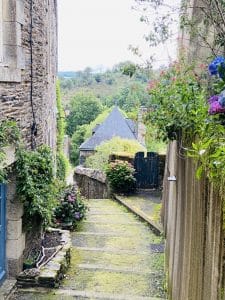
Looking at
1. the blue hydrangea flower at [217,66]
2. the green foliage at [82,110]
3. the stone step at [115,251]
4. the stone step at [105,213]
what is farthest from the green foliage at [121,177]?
the green foliage at [82,110]

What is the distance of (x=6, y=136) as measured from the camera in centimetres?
635

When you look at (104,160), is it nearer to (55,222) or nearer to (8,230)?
(55,222)

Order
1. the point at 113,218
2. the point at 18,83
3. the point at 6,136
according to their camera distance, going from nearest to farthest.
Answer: the point at 6,136
the point at 18,83
the point at 113,218

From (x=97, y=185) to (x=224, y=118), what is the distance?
45.5ft

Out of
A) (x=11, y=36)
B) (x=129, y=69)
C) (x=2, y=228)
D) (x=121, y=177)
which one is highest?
(x=11, y=36)

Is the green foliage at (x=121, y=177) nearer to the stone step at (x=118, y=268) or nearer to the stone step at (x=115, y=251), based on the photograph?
the stone step at (x=115, y=251)

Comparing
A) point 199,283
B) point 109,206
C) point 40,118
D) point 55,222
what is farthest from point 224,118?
point 109,206

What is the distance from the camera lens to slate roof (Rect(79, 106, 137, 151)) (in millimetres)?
39781

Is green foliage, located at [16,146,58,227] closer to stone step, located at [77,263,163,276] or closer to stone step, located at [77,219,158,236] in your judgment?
stone step, located at [77,263,163,276]

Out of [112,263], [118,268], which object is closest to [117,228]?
[112,263]

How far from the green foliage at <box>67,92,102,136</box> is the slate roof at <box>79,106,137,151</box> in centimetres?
1826

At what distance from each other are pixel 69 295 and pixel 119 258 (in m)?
2.13

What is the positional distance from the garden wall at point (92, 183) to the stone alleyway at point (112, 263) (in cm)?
385

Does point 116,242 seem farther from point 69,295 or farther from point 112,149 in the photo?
point 112,149
